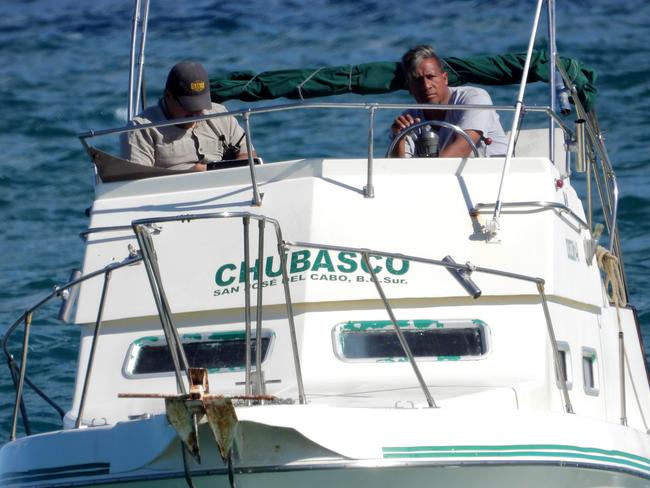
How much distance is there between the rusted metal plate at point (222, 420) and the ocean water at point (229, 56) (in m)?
10.9

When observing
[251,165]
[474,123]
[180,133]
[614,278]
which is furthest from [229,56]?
[251,165]

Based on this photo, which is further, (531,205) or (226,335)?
(531,205)

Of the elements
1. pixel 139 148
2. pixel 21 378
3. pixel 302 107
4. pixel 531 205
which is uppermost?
pixel 139 148

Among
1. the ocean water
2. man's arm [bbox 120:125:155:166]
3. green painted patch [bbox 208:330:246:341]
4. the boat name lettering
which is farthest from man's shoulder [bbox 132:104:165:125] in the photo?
the ocean water

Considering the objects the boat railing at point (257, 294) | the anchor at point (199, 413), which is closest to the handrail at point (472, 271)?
the boat railing at point (257, 294)

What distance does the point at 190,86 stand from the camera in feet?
28.8

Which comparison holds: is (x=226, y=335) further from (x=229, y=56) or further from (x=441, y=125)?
(x=229, y=56)

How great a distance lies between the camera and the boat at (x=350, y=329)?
20.9 ft

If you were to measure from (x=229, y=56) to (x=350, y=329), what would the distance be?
55.5 feet

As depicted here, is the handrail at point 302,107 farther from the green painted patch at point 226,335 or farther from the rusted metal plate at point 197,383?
the rusted metal plate at point 197,383

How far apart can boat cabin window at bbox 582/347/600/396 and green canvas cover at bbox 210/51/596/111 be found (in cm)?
286

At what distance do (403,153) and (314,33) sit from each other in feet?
52.4

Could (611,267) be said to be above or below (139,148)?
below

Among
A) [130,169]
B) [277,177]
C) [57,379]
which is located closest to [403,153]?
[277,177]
